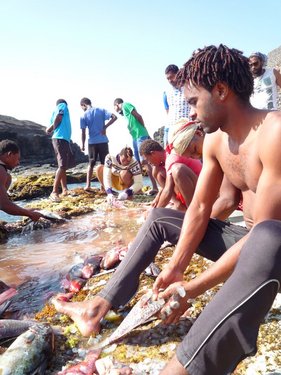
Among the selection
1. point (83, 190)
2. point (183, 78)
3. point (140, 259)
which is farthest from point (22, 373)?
point (83, 190)

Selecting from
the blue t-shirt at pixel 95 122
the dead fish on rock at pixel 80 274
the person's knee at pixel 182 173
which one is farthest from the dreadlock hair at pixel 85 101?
the dead fish on rock at pixel 80 274

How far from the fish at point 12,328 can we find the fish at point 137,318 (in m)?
0.69

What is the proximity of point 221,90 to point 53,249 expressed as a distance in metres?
4.84

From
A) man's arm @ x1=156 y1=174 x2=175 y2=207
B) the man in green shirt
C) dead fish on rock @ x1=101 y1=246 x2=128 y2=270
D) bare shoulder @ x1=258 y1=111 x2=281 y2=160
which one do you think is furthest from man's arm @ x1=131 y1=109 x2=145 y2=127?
bare shoulder @ x1=258 y1=111 x2=281 y2=160

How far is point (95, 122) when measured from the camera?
1118 cm

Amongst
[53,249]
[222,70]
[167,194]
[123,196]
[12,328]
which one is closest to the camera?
[222,70]

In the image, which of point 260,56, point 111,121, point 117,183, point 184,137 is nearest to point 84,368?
point 184,137

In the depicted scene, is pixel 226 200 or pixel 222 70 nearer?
pixel 222 70

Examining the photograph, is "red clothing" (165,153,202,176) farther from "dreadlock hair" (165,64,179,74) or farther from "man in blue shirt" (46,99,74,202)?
"man in blue shirt" (46,99,74,202)

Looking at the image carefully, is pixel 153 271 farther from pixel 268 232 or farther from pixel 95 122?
pixel 95 122

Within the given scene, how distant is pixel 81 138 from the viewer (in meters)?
11.7

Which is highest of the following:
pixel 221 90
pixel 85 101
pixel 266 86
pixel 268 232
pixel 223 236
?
pixel 85 101

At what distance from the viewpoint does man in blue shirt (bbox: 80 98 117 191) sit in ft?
36.7

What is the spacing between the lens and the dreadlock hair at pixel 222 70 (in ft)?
8.05
